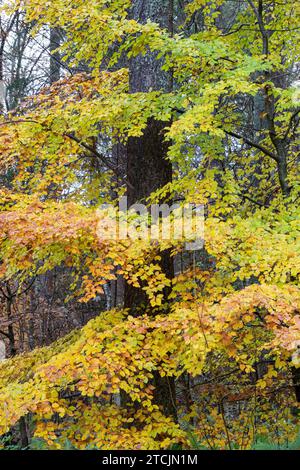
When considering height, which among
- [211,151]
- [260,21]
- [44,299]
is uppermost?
[260,21]

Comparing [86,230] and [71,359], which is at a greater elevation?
[86,230]

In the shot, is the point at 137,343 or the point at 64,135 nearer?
the point at 137,343

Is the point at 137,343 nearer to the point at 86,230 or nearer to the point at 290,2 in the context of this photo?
the point at 86,230

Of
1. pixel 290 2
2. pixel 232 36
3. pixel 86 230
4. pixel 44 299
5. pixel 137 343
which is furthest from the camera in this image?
pixel 44 299

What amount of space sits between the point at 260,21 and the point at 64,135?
9.48 feet

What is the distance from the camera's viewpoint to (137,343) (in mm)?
4539

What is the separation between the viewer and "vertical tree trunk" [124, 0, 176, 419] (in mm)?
5726

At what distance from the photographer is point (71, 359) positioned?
4109 millimetres

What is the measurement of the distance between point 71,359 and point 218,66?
386cm

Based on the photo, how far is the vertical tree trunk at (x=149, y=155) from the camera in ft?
18.8

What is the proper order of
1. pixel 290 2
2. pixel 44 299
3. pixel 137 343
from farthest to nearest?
pixel 44 299 → pixel 290 2 → pixel 137 343

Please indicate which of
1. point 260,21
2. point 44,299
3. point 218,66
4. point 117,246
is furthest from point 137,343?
point 44,299

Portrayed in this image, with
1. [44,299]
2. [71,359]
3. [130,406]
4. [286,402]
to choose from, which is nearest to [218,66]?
[71,359]

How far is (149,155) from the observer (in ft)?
20.3
